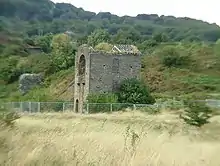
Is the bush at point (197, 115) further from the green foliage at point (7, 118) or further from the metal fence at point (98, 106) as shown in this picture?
the green foliage at point (7, 118)

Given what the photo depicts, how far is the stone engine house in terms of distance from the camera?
4475 centimetres

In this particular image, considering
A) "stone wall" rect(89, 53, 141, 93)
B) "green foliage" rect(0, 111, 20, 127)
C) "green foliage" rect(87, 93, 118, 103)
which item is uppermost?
"stone wall" rect(89, 53, 141, 93)

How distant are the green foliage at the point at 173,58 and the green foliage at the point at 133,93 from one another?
75.4 feet

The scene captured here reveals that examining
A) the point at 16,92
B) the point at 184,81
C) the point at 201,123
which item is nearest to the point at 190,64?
the point at 184,81

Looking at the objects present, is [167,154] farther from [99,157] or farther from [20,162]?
[20,162]

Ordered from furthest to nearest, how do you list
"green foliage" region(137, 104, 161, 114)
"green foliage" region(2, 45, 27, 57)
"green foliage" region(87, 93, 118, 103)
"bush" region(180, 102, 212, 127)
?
"green foliage" region(2, 45, 27, 57), "green foliage" region(87, 93, 118, 103), "green foliage" region(137, 104, 161, 114), "bush" region(180, 102, 212, 127)

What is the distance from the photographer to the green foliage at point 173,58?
68625mm

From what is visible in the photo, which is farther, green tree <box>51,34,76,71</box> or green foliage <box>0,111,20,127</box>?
green tree <box>51,34,76,71</box>

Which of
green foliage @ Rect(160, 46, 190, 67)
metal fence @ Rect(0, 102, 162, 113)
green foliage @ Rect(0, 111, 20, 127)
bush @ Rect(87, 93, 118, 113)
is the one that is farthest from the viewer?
green foliage @ Rect(160, 46, 190, 67)

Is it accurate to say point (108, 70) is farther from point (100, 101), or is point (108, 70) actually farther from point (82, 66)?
point (82, 66)

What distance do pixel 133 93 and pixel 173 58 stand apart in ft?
80.3

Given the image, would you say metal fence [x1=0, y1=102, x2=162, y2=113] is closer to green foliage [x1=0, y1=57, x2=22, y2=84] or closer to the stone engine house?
the stone engine house

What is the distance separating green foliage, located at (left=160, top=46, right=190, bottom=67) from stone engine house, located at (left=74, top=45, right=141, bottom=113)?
21983 mm

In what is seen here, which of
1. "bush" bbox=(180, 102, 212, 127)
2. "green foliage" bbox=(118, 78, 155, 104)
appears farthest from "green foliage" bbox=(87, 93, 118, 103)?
"bush" bbox=(180, 102, 212, 127)
